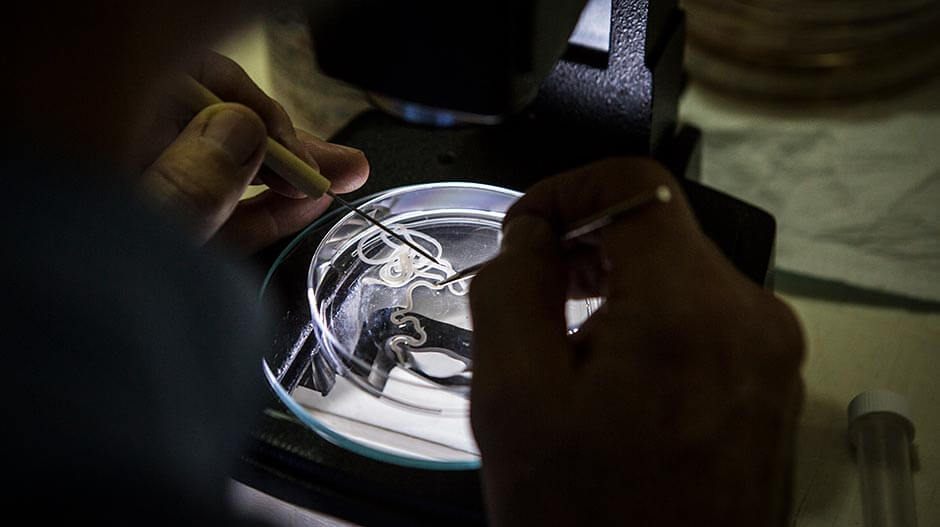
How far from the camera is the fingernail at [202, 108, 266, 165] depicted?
57 centimetres

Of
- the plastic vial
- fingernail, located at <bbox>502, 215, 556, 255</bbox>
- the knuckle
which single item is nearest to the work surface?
the plastic vial

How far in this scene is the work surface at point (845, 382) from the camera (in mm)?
683

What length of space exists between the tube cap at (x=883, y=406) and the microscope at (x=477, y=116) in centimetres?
12

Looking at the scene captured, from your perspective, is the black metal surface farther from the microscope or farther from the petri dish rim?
the petri dish rim

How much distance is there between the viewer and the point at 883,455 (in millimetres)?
695

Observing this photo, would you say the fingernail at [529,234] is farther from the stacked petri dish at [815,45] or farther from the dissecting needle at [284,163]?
the stacked petri dish at [815,45]

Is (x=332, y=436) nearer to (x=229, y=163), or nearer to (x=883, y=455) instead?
(x=229, y=163)

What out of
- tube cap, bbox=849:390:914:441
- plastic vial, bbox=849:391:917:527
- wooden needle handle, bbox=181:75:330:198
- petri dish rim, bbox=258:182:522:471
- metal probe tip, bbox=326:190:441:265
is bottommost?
plastic vial, bbox=849:391:917:527

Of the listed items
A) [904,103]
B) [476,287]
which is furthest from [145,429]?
[904,103]

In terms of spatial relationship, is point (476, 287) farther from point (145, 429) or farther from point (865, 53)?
point (865, 53)

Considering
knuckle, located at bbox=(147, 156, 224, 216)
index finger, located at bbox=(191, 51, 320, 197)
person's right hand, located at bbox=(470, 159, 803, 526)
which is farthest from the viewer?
index finger, located at bbox=(191, 51, 320, 197)

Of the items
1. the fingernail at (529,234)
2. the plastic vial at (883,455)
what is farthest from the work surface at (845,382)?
the fingernail at (529,234)

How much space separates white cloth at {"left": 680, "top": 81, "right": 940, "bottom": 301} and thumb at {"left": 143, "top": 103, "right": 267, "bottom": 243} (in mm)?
563

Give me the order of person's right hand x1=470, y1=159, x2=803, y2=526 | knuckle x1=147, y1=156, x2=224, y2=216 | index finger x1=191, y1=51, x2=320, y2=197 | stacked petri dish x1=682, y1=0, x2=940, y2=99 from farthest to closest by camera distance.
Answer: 1. stacked petri dish x1=682, y1=0, x2=940, y2=99
2. index finger x1=191, y1=51, x2=320, y2=197
3. knuckle x1=147, y1=156, x2=224, y2=216
4. person's right hand x1=470, y1=159, x2=803, y2=526
